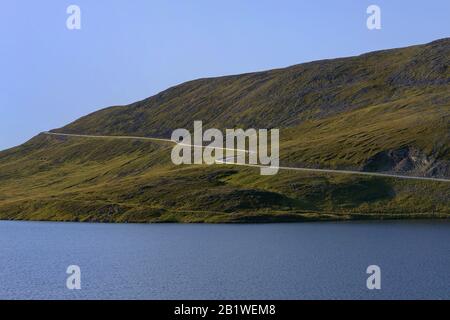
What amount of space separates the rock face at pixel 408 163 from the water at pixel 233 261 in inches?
1182

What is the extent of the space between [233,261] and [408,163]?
9021 cm

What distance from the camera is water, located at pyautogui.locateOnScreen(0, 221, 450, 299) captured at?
71.6 meters

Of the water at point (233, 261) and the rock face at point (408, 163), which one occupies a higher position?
the rock face at point (408, 163)

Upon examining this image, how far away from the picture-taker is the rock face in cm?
16588

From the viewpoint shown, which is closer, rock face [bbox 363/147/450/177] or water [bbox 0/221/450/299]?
water [bbox 0/221/450/299]

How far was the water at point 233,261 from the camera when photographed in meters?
71.6

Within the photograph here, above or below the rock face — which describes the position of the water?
below

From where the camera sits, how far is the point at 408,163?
171125mm

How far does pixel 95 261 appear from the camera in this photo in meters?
93.9

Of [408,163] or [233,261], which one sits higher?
[408,163]

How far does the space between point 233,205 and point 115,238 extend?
40319 mm

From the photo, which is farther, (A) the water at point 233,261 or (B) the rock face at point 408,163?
(B) the rock face at point 408,163

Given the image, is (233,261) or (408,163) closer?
(233,261)

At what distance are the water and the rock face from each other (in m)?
30.0
